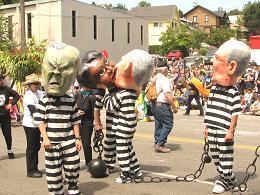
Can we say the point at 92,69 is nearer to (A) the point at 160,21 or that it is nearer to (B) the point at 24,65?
(B) the point at 24,65

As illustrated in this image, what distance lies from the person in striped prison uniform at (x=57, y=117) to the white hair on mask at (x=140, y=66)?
1.19 m

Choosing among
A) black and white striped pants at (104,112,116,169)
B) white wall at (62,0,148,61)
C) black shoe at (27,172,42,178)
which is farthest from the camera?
white wall at (62,0,148,61)

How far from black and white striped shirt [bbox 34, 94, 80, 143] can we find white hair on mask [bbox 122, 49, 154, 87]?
1.30 m

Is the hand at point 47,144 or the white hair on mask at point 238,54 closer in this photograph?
the hand at point 47,144

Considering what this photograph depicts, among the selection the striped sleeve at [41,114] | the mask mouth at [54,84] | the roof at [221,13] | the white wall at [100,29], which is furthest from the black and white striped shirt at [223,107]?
the roof at [221,13]

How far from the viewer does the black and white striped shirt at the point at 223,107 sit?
635cm

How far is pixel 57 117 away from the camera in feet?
19.8

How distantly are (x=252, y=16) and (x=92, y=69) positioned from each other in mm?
95442

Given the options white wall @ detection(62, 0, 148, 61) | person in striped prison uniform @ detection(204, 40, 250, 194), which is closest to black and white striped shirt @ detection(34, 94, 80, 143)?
person in striped prison uniform @ detection(204, 40, 250, 194)

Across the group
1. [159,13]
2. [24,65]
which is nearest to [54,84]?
[24,65]

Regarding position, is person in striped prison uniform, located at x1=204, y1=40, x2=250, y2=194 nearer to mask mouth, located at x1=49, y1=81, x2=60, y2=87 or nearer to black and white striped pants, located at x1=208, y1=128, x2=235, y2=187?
black and white striped pants, located at x1=208, y1=128, x2=235, y2=187

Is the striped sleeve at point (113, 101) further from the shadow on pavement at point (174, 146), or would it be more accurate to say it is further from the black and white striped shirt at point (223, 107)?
the shadow on pavement at point (174, 146)

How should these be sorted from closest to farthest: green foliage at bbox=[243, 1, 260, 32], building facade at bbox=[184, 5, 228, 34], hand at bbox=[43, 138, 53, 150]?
1. hand at bbox=[43, 138, 53, 150]
2. green foliage at bbox=[243, 1, 260, 32]
3. building facade at bbox=[184, 5, 228, 34]

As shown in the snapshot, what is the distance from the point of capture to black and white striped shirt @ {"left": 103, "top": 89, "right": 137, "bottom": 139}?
6922mm
